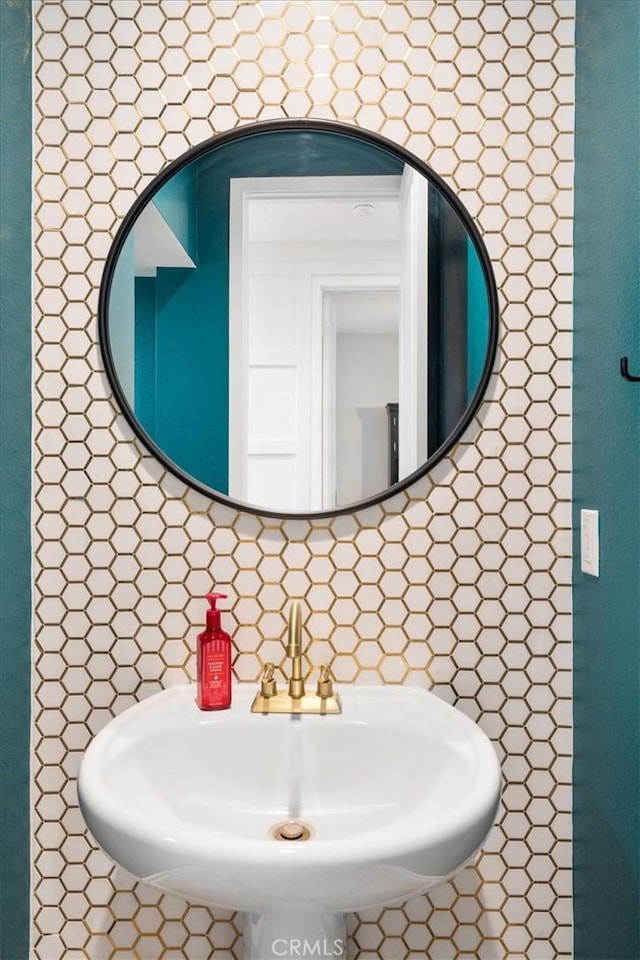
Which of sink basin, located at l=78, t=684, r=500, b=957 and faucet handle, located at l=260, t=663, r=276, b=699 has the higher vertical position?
→ faucet handle, located at l=260, t=663, r=276, b=699

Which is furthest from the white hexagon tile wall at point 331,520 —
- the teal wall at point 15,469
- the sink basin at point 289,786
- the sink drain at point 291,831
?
the sink drain at point 291,831

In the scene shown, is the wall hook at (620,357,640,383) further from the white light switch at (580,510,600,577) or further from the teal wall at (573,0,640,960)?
the white light switch at (580,510,600,577)

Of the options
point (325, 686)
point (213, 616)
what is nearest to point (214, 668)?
point (213, 616)

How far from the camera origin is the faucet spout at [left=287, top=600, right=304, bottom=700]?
1251mm

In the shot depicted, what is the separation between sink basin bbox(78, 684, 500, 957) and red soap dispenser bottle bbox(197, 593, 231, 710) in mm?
24

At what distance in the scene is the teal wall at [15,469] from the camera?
1.30m

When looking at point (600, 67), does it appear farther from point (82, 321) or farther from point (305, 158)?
point (82, 321)

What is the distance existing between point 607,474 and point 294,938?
871 millimetres

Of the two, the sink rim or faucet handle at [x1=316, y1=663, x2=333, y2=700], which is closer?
the sink rim

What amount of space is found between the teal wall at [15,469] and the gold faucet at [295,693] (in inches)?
18.0

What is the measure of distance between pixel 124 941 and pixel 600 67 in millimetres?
1798

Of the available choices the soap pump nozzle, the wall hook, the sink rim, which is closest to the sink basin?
the sink rim

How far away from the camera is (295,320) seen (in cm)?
135

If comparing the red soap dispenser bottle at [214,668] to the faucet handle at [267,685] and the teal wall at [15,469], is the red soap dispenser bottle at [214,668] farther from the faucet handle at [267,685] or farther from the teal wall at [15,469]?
the teal wall at [15,469]
